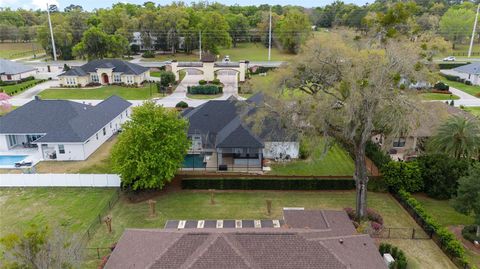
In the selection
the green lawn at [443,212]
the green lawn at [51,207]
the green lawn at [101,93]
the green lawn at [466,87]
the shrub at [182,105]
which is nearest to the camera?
the green lawn at [51,207]

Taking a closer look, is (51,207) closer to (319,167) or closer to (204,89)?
(319,167)

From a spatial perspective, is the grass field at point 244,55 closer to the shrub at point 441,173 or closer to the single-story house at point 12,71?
the single-story house at point 12,71

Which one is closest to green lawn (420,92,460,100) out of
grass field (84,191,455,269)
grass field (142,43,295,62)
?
grass field (84,191,455,269)

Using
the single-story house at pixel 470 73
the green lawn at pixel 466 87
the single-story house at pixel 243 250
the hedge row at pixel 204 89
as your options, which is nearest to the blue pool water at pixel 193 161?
the single-story house at pixel 243 250

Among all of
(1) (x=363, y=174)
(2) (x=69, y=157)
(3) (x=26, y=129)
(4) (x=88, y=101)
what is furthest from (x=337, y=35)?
(4) (x=88, y=101)

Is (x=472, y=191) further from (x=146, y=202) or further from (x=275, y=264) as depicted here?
(x=146, y=202)

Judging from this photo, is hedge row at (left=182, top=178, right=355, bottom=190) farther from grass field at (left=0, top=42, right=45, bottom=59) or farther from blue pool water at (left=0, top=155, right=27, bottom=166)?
grass field at (left=0, top=42, right=45, bottom=59)
